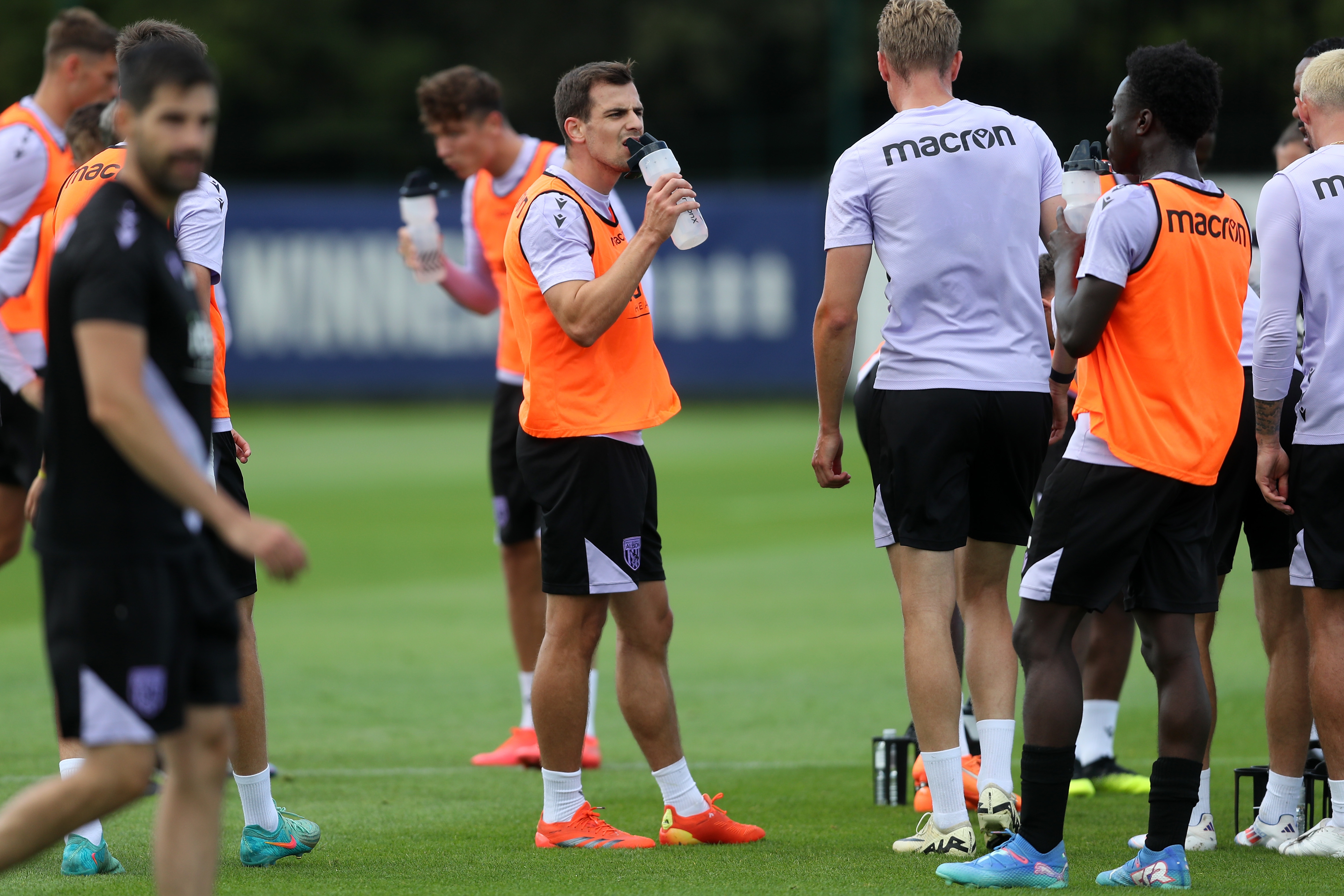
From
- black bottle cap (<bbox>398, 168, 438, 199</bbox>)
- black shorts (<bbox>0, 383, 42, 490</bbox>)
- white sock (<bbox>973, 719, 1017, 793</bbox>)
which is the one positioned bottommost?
white sock (<bbox>973, 719, 1017, 793</bbox>)

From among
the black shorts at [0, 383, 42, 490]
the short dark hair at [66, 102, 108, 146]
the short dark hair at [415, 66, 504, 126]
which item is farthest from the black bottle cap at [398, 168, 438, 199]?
the black shorts at [0, 383, 42, 490]

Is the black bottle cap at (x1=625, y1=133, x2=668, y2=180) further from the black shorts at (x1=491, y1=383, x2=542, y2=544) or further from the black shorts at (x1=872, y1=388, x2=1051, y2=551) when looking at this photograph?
the black shorts at (x1=491, y1=383, x2=542, y2=544)

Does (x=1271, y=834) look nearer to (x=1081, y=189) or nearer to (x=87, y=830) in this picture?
(x=1081, y=189)

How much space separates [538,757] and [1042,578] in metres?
2.96

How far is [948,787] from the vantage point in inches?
196

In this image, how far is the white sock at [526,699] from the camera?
7113 mm

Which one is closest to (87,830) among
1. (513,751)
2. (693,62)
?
(513,751)

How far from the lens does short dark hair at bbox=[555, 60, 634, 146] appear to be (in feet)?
17.3

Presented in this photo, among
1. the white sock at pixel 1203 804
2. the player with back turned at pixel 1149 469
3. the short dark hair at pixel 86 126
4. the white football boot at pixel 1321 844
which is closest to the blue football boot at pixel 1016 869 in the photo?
the player with back turned at pixel 1149 469

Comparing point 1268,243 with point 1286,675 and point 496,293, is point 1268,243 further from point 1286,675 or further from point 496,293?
point 496,293

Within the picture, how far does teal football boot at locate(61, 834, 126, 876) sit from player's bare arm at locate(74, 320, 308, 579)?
6.69 ft

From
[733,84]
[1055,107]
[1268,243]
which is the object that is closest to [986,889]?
[1268,243]

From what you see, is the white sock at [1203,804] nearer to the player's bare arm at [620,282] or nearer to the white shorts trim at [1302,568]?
the white shorts trim at [1302,568]

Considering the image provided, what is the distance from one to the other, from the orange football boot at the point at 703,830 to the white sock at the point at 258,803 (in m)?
1.25
